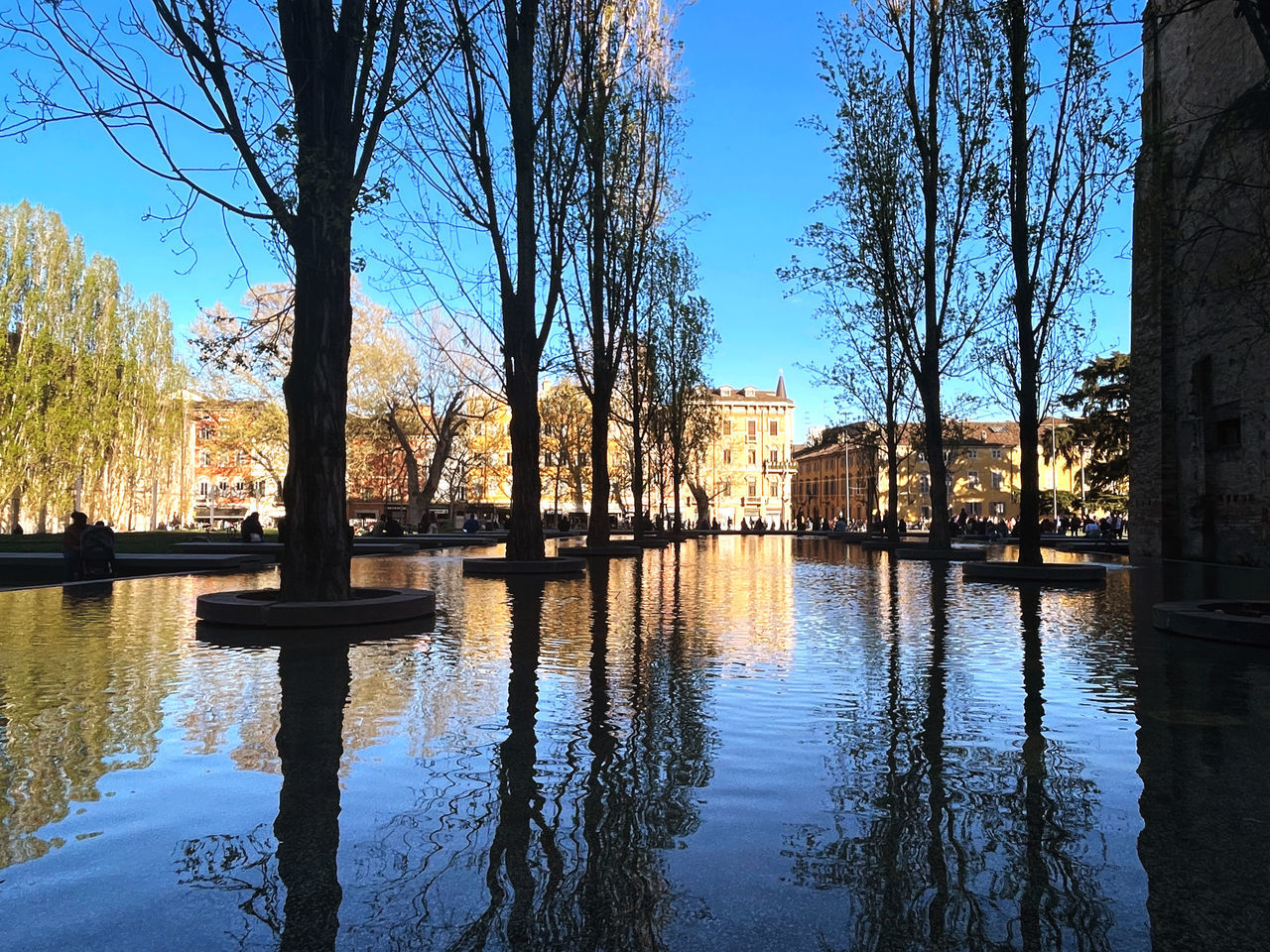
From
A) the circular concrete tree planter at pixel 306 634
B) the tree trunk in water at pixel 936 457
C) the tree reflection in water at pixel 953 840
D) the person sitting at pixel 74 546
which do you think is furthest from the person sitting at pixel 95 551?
the tree trunk in water at pixel 936 457

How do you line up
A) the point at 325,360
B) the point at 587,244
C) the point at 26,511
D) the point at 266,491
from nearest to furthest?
1. the point at 325,360
2. the point at 587,244
3. the point at 26,511
4. the point at 266,491

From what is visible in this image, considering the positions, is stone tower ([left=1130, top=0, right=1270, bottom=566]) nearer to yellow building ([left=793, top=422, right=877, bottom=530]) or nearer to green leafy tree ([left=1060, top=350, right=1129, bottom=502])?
green leafy tree ([left=1060, top=350, right=1129, bottom=502])

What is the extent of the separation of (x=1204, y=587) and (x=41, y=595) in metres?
17.5

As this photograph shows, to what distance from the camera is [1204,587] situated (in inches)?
623

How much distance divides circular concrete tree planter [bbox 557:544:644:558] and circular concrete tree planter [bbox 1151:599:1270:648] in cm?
1706

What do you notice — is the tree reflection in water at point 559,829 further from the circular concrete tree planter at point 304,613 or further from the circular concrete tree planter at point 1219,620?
the circular concrete tree planter at point 1219,620

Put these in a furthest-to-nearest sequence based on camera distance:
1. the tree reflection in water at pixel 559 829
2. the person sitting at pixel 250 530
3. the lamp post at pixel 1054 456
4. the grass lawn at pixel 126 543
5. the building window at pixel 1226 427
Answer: the lamp post at pixel 1054 456, the person sitting at pixel 250 530, the grass lawn at pixel 126 543, the building window at pixel 1226 427, the tree reflection in water at pixel 559 829

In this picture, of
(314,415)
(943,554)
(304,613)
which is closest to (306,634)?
(304,613)

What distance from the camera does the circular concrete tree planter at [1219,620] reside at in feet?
28.1

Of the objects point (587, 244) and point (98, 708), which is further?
point (587, 244)

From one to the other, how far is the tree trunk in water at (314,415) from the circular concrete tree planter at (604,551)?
15191 mm

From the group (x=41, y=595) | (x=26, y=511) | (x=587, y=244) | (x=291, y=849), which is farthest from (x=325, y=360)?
(x=26, y=511)

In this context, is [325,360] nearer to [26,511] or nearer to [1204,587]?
[1204,587]

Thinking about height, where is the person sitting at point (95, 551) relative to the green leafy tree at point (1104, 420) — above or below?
below
